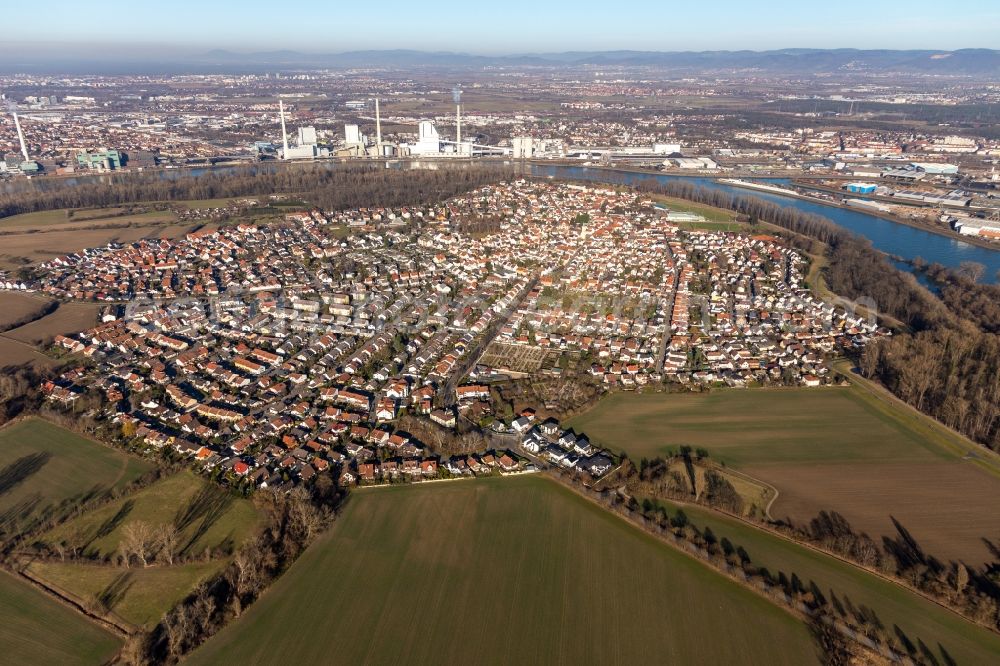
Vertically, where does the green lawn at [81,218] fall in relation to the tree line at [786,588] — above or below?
above

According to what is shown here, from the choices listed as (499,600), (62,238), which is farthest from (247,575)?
(62,238)

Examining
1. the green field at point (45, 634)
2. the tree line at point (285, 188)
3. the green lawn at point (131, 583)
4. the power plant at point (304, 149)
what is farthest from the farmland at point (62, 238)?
the power plant at point (304, 149)

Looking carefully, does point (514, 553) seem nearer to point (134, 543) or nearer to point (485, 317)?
point (134, 543)

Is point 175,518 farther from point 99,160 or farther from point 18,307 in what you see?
point 99,160

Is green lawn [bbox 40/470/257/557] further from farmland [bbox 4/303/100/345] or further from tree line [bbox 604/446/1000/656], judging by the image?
farmland [bbox 4/303/100/345]

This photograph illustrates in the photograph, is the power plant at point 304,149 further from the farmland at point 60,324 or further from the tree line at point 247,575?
the tree line at point 247,575

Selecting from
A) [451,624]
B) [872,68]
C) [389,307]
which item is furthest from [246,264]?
[872,68]

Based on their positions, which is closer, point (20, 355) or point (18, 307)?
point (20, 355)
